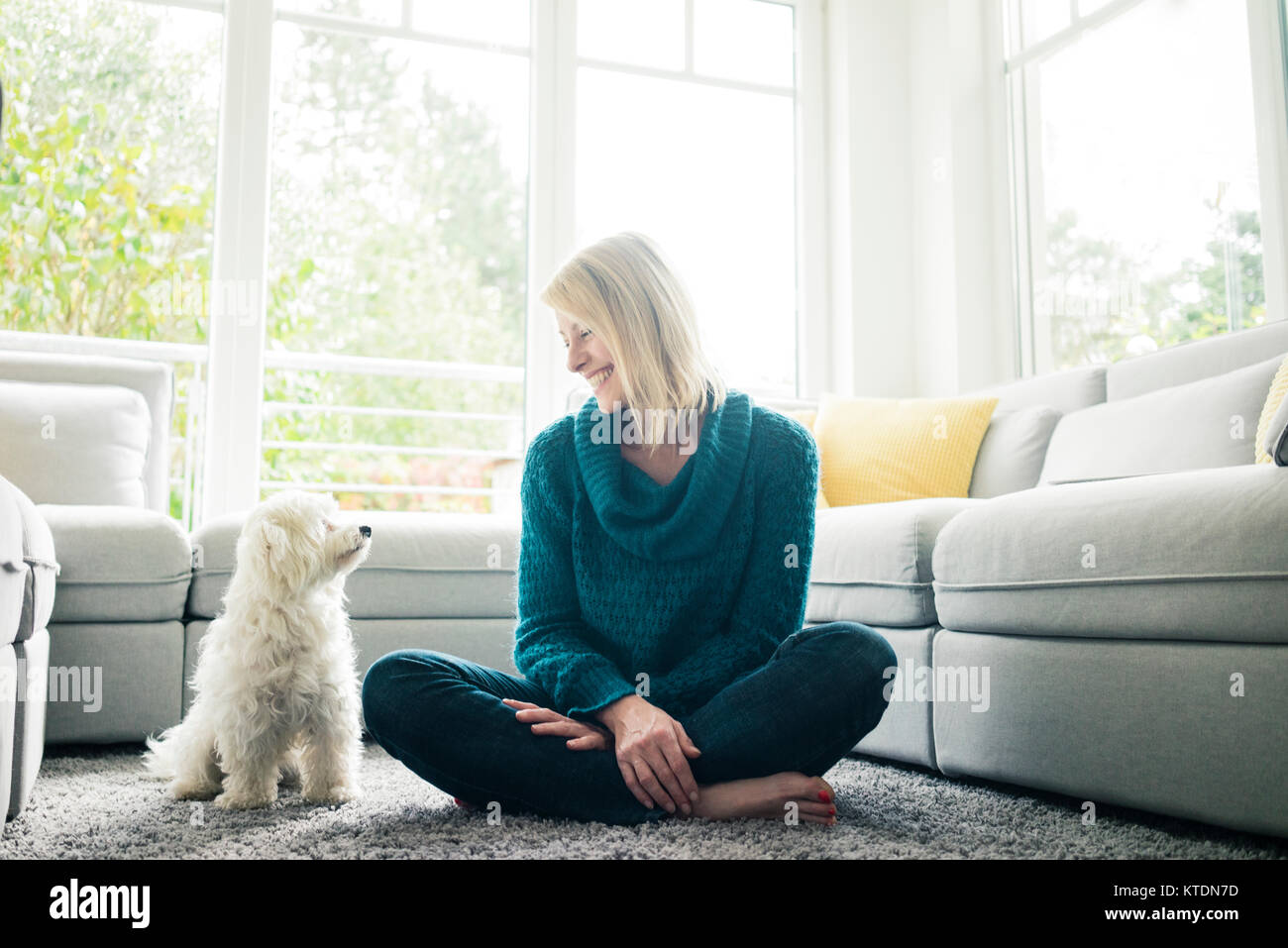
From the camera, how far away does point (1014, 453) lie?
2.61 meters

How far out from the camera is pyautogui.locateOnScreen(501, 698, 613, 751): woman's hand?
134 centimetres

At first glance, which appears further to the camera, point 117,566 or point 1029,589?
point 117,566

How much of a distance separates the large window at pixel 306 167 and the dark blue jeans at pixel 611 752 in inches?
74.7

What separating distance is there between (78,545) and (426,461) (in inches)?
188

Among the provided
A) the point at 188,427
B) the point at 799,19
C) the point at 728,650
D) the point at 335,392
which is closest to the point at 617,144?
the point at 799,19

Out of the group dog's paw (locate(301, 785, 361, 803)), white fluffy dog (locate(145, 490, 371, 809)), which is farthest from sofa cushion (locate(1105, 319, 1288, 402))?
dog's paw (locate(301, 785, 361, 803))

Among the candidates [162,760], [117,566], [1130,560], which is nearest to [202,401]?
[117,566]

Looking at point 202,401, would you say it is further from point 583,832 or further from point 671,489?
point 583,832

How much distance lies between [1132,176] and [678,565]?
2.50 metres

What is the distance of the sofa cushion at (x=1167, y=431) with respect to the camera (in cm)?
200

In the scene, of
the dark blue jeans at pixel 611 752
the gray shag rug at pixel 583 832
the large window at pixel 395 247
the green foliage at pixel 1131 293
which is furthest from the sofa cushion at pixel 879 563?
the large window at pixel 395 247

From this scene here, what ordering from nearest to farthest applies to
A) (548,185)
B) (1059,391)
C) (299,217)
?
(1059,391)
(548,185)
(299,217)

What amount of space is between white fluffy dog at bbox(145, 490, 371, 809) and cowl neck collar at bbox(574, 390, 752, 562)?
0.41 metres
